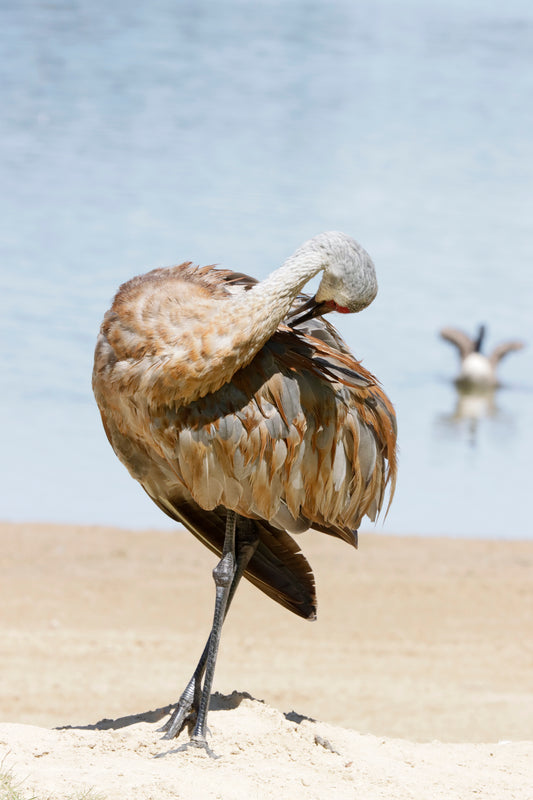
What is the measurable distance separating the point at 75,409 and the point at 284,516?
32.3 feet

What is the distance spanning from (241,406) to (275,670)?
3.79m

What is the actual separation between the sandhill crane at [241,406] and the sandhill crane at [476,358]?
43.2ft

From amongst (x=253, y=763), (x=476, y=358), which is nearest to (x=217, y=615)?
(x=253, y=763)

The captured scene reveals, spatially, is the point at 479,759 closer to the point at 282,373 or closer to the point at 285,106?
the point at 282,373

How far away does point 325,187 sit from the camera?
27375mm

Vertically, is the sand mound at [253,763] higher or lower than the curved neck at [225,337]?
lower

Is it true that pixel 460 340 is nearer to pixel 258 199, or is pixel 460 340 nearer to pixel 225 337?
pixel 258 199

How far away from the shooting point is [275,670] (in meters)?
8.25

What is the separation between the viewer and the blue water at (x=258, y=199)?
14055mm

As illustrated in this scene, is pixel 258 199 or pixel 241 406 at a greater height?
pixel 258 199

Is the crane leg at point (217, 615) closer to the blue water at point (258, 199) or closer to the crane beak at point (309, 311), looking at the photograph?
the crane beak at point (309, 311)

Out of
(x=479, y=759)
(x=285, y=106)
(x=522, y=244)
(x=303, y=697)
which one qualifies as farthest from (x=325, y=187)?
(x=479, y=759)

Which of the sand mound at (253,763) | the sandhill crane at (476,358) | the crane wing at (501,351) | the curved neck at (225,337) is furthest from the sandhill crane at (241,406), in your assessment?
the crane wing at (501,351)

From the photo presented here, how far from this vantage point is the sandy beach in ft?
16.4
